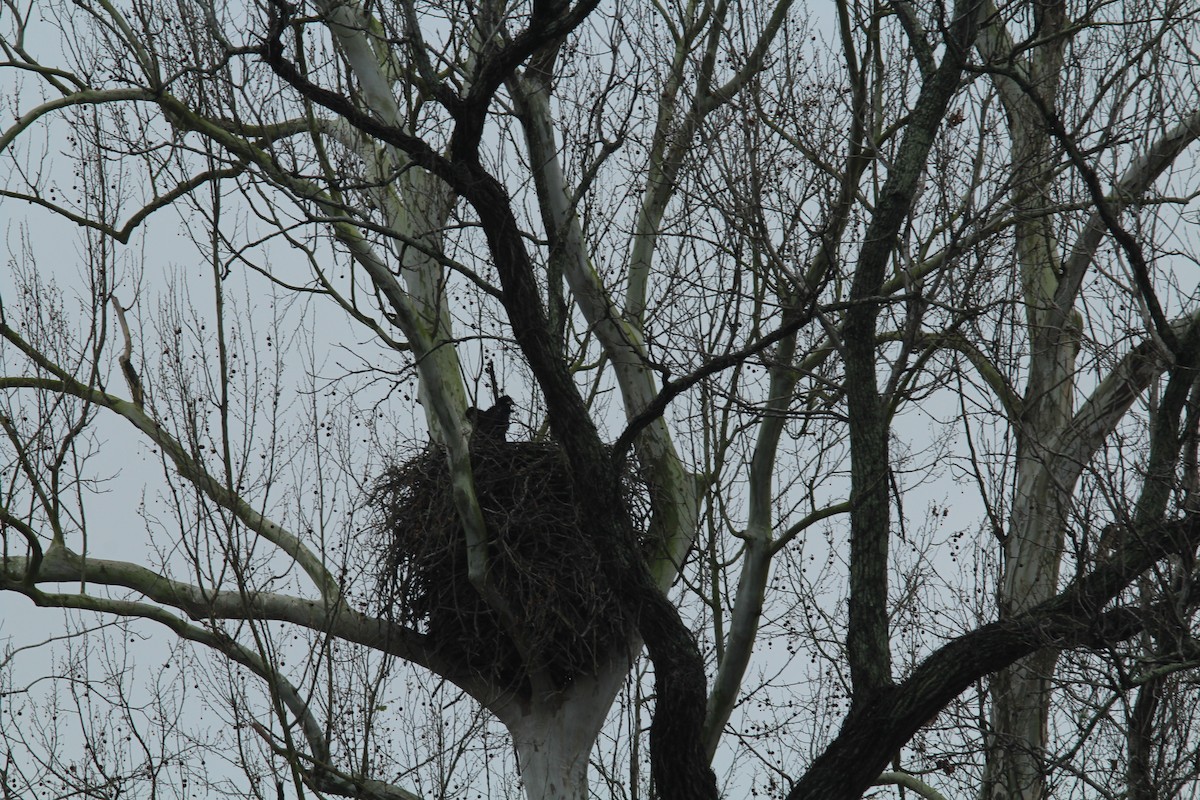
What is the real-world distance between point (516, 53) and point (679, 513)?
3.23 metres

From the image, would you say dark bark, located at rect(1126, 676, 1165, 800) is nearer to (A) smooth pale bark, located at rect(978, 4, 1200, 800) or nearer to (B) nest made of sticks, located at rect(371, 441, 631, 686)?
(A) smooth pale bark, located at rect(978, 4, 1200, 800)

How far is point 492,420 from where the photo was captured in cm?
801

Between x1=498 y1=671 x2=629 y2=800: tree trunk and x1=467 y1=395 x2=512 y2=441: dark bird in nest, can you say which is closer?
x1=498 y1=671 x2=629 y2=800: tree trunk

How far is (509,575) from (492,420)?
1358 mm

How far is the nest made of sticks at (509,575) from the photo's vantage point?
6918 millimetres

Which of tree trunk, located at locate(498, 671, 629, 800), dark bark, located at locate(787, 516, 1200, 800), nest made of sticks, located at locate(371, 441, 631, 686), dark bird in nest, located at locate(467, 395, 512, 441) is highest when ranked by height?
dark bird in nest, located at locate(467, 395, 512, 441)

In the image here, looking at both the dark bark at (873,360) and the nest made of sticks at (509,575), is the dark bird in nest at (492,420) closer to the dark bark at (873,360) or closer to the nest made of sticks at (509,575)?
the nest made of sticks at (509,575)

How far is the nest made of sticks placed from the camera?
22.7ft

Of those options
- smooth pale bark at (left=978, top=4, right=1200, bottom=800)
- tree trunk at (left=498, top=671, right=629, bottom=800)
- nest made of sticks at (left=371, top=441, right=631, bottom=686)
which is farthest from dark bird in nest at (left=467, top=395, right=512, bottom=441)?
smooth pale bark at (left=978, top=4, right=1200, bottom=800)

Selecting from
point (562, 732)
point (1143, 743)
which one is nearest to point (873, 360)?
point (1143, 743)

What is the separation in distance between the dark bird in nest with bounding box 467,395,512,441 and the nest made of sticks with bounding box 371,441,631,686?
250 mm

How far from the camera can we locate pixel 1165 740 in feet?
19.0

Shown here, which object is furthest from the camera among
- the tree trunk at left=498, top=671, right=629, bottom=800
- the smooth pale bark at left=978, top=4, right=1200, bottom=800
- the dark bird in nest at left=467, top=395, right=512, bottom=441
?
the dark bird in nest at left=467, top=395, right=512, bottom=441

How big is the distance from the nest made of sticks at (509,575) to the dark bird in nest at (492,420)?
250 millimetres
